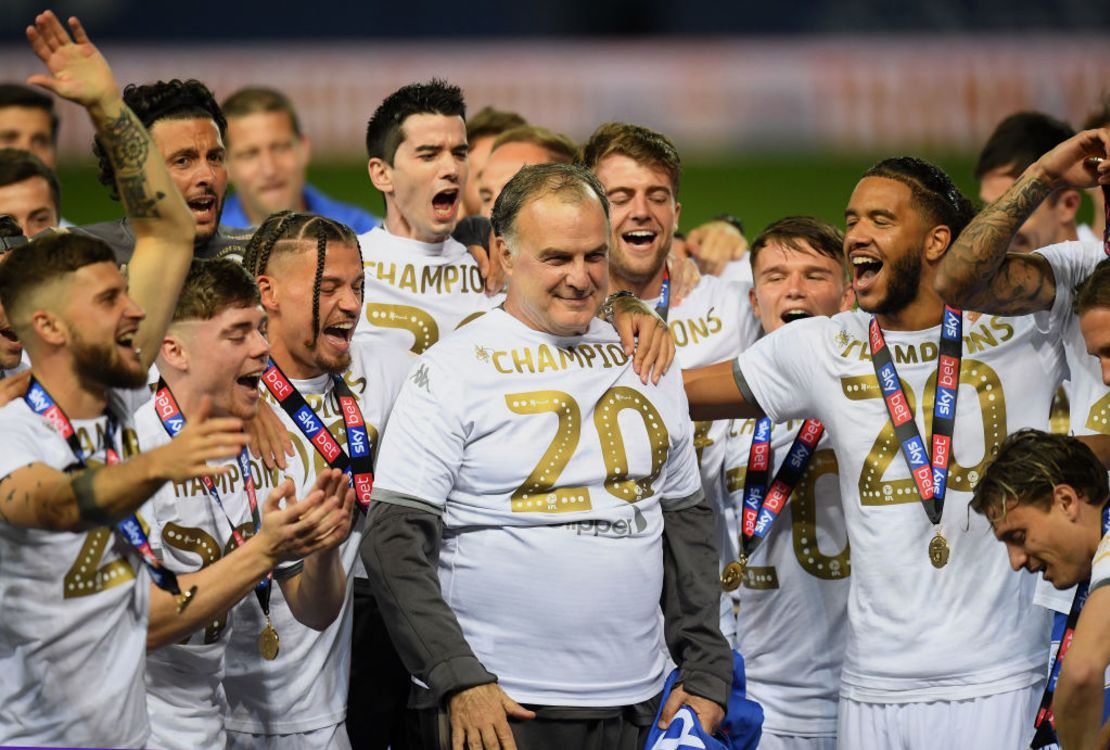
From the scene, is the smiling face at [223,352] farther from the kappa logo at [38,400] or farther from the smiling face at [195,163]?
the smiling face at [195,163]

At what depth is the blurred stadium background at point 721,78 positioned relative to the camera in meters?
15.1

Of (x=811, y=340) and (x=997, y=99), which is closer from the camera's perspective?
(x=811, y=340)

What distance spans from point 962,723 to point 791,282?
164 centimetres

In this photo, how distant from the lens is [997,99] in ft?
49.4

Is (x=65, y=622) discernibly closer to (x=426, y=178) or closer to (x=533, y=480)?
(x=533, y=480)

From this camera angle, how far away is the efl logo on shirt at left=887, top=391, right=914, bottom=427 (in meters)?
4.77

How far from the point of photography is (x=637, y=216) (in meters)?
5.47

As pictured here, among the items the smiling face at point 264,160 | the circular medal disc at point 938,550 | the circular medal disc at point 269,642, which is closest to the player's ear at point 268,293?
the circular medal disc at point 269,642

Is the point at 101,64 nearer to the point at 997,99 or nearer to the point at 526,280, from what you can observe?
the point at 526,280

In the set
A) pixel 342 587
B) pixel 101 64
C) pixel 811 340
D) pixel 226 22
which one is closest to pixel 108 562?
pixel 342 587

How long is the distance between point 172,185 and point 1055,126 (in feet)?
15.3

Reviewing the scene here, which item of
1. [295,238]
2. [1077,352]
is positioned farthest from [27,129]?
[1077,352]

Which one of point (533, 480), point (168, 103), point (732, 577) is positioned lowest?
point (732, 577)

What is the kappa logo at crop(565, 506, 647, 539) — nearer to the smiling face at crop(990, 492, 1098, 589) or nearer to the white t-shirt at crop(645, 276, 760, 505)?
the smiling face at crop(990, 492, 1098, 589)
